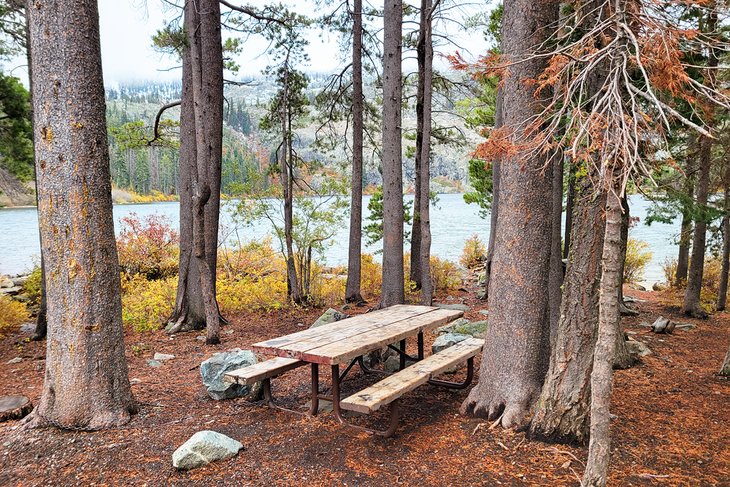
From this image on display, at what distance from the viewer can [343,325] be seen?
450 centimetres

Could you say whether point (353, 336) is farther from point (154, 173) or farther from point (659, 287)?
point (154, 173)

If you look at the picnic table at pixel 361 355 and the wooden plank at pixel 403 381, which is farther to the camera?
the picnic table at pixel 361 355

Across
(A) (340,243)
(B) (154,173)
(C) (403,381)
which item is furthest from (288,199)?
(B) (154,173)

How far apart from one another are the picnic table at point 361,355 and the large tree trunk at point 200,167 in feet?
9.38

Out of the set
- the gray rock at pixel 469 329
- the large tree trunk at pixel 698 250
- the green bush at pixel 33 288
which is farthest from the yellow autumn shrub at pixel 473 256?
the green bush at pixel 33 288

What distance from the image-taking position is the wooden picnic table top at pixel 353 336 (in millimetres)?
3449

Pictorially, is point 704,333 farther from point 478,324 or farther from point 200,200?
point 200,200

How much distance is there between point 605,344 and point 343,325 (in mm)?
2585

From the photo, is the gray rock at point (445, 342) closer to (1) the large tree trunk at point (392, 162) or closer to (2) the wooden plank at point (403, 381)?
(2) the wooden plank at point (403, 381)

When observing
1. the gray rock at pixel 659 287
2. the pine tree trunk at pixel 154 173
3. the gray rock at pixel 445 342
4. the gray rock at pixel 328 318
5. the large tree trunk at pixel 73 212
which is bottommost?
the gray rock at pixel 659 287

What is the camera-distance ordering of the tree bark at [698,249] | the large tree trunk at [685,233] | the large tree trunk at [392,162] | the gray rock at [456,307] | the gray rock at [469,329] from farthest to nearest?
the gray rock at [456,307] → the tree bark at [698,249] → the large tree trunk at [685,233] → the gray rock at [469,329] → the large tree trunk at [392,162]

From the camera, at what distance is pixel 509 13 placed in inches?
146

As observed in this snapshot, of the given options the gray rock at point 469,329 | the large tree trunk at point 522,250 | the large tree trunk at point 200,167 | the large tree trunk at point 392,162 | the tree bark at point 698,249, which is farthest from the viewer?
the tree bark at point 698,249

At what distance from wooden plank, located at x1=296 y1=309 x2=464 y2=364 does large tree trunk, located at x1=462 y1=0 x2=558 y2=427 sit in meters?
0.88
